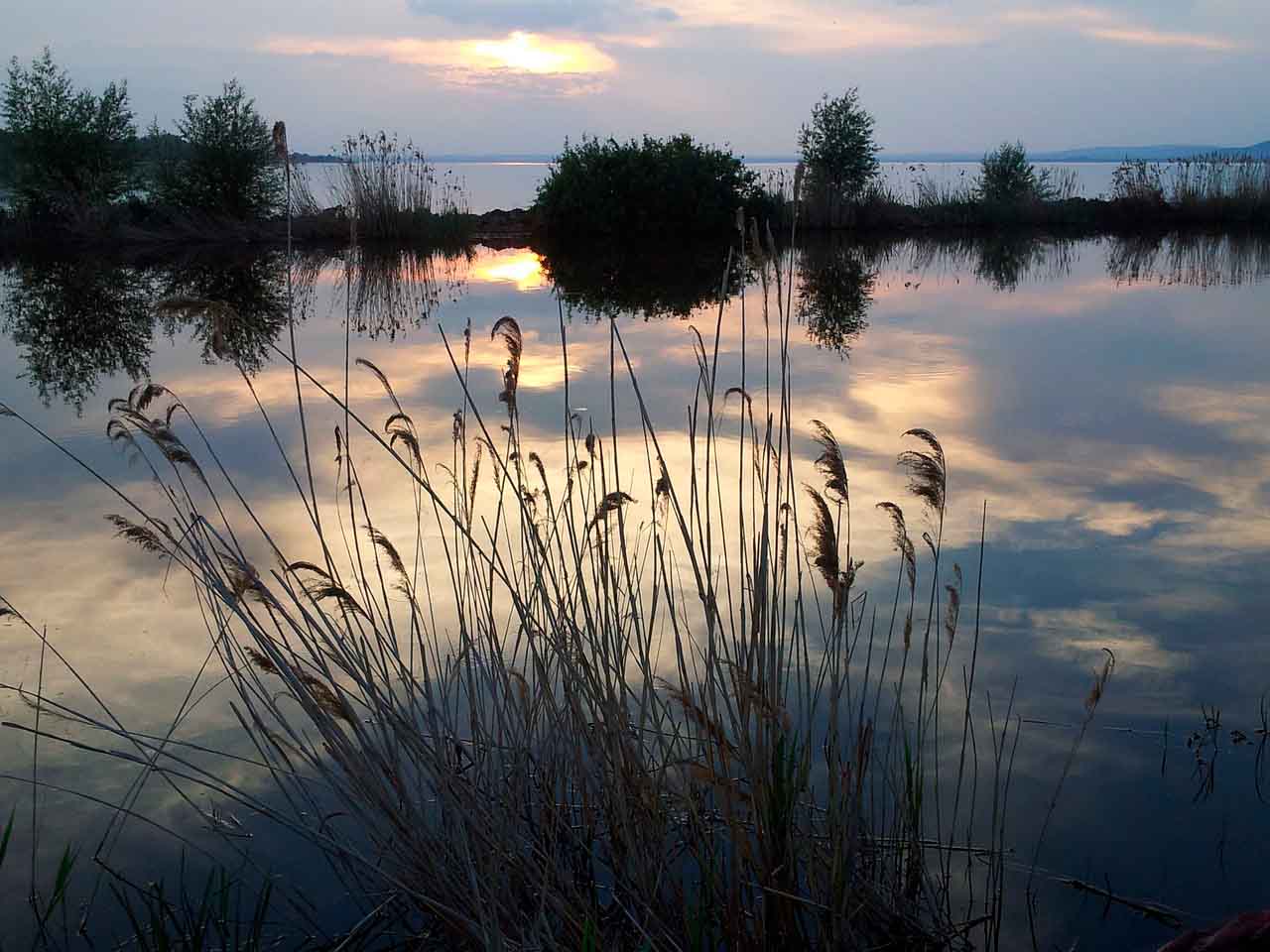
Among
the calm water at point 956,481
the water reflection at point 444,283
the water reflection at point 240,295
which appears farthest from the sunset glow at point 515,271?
the water reflection at point 240,295

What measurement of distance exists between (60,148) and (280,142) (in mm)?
16414

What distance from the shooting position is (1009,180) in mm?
18625

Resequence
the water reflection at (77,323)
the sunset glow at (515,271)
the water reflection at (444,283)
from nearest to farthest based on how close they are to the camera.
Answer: the water reflection at (77,323), the water reflection at (444,283), the sunset glow at (515,271)

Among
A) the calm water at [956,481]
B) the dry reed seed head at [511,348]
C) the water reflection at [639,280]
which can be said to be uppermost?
the dry reed seed head at [511,348]

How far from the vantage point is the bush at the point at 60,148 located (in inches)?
616

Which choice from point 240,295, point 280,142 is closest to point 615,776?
point 280,142

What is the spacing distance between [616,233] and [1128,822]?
46.4ft

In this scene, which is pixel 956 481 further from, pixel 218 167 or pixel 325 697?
pixel 218 167

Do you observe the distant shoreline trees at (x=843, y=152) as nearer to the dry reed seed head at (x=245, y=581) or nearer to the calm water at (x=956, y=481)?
the calm water at (x=956, y=481)

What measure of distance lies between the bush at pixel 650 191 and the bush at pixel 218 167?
417 cm

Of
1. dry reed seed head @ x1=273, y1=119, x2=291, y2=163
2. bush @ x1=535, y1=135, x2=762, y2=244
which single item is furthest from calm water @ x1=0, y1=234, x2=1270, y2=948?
bush @ x1=535, y1=135, x2=762, y2=244

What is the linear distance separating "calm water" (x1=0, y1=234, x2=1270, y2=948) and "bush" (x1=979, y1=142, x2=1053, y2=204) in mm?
7656

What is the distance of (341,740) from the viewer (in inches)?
63.5

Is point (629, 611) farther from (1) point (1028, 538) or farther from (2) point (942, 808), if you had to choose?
(1) point (1028, 538)
